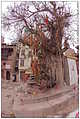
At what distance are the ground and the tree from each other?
9cm

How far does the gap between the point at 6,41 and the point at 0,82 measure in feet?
0.79

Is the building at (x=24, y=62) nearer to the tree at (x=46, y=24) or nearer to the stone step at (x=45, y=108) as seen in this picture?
the tree at (x=46, y=24)

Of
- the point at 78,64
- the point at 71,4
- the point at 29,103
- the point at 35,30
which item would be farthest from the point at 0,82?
the point at 71,4

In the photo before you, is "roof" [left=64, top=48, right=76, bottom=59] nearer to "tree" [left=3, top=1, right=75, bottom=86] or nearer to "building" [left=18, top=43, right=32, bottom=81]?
"tree" [left=3, top=1, right=75, bottom=86]

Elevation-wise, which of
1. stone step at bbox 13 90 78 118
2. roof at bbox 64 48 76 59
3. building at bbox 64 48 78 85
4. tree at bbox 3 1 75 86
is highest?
tree at bbox 3 1 75 86

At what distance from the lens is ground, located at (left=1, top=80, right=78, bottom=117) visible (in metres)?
0.99

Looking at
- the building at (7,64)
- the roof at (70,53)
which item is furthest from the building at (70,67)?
the building at (7,64)

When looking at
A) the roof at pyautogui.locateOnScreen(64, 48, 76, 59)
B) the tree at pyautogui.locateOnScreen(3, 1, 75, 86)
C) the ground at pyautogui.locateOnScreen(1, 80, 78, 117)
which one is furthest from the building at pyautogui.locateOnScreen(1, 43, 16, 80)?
the roof at pyautogui.locateOnScreen(64, 48, 76, 59)

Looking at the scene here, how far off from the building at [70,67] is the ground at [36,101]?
5 cm

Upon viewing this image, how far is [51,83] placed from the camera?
3.38 ft

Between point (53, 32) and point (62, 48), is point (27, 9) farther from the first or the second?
point (62, 48)

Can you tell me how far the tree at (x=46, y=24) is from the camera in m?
1.04

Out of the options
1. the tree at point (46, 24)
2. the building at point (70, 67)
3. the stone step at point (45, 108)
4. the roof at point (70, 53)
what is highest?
the tree at point (46, 24)

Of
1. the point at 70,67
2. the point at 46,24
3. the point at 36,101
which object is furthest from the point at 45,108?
the point at 46,24
